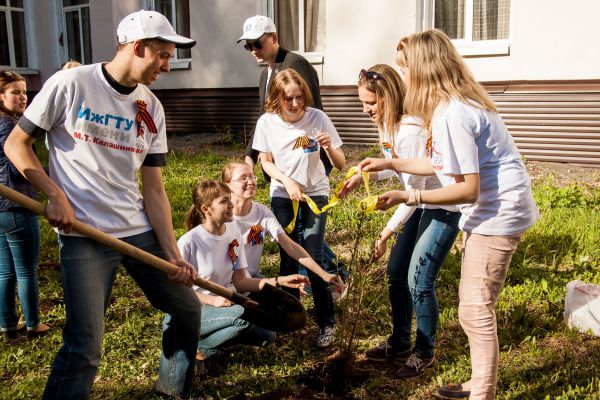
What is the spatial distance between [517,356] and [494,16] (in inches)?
288

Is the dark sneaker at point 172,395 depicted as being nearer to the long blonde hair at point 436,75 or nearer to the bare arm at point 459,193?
the bare arm at point 459,193

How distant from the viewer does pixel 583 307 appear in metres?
4.19

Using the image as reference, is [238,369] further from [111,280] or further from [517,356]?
[517,356]

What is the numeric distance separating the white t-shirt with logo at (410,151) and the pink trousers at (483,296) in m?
0.59

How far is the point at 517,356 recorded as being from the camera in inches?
154

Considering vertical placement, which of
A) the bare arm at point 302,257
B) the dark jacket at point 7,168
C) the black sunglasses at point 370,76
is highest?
the black sunglasses at point 370,76

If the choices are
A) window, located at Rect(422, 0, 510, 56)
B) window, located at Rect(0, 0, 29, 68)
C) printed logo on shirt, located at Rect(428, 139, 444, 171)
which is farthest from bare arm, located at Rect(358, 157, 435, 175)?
window, located at Rect(0, 0, 29, 68)

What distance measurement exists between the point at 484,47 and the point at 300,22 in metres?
3.63

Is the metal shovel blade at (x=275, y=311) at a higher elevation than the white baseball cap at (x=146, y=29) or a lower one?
lower

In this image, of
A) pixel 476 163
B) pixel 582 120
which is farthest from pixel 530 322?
pixel 582 120

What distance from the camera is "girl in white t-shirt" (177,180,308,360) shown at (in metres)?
3.76

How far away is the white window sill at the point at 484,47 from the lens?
972 centimetres

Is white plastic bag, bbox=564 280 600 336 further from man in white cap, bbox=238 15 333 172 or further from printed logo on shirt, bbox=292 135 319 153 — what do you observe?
man in white cap, bbox=238 15 333 172

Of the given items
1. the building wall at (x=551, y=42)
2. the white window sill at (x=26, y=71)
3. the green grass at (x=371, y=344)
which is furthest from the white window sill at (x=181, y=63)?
the green grass at (x=371, y=344)
